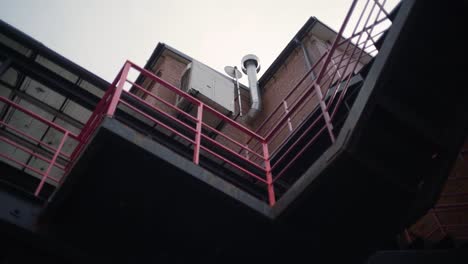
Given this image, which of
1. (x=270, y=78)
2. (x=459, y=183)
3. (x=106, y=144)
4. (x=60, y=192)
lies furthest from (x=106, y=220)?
(x=270, y=78)

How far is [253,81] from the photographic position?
12508 millimetres

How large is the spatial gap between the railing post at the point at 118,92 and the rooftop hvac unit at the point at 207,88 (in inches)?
166

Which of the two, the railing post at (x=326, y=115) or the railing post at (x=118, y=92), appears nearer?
the railing post at (x=118, y=92)

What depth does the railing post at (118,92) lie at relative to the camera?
4.06 metres

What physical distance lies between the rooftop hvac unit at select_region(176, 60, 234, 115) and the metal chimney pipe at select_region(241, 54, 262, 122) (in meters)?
0.81

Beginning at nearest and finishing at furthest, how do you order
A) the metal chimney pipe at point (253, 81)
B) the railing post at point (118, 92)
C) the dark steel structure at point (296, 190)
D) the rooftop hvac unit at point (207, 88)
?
the dark steel structure at point (296, 190), the railing post at point (118, 92), the rooftop hvac unit at point (207, 88), the metal chimney pipe at point (253, 81)

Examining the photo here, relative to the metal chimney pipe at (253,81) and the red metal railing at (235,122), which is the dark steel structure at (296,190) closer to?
the red metal railing at (235,122)

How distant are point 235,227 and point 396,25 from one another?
102 inches

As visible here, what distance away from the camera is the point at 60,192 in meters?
3.90

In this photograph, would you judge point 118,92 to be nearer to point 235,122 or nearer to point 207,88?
point 235,122

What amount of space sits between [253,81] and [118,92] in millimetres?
8383

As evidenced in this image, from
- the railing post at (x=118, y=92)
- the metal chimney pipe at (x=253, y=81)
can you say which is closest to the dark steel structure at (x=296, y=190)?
the railing post at (x=118, y=92)

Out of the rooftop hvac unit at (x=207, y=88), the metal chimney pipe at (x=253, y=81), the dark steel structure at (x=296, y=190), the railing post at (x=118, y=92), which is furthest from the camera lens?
the metal chimney pipe at (x=253, y=81)

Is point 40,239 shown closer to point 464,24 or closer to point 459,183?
point 464,24
